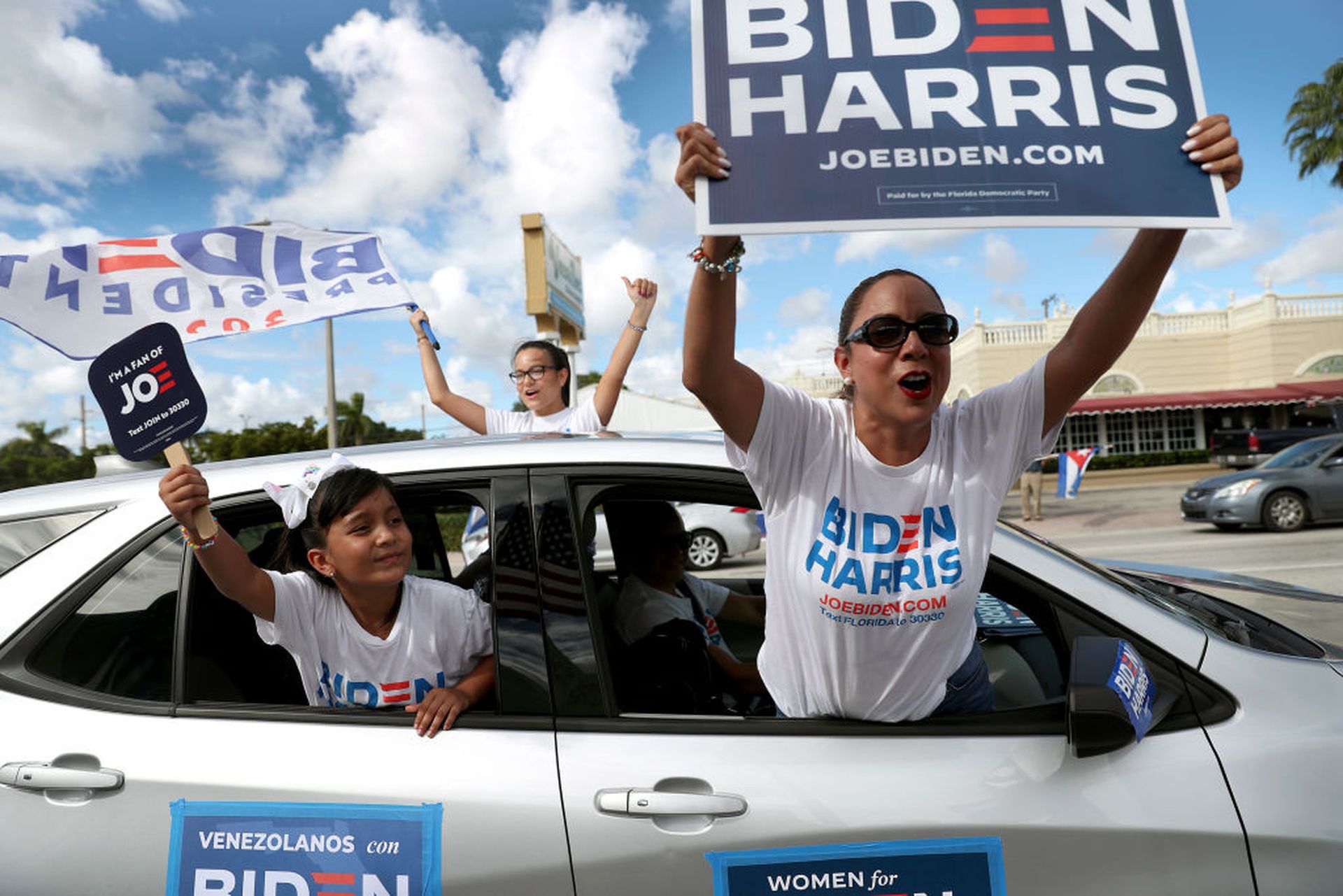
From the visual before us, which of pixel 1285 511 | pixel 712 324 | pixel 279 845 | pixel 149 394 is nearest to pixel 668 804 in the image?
pixel 279 845

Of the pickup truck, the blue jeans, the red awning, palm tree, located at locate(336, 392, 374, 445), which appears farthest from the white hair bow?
palm tree, located at locate(336, 392, 374, 445)

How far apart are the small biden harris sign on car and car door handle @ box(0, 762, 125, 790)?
0.65 metres

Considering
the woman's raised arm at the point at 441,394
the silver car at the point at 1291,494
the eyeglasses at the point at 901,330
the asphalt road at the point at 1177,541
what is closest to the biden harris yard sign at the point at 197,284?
the woman's raised arm at the point at 441,394

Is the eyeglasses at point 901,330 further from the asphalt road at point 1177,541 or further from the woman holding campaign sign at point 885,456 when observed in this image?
the asphalt road at point 1177,541

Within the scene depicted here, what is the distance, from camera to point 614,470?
1.98 metres

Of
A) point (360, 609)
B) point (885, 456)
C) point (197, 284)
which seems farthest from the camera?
point (197, 284)

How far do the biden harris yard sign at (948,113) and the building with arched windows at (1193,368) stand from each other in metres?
28.5

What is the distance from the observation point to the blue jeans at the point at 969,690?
1.82 metres

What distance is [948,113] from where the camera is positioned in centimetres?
156

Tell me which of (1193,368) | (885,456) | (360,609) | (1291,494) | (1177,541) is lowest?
(360,609)

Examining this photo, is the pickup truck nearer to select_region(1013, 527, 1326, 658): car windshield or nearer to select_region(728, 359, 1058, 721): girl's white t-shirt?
select_region(1013, 527, 1326, 658): car windshield

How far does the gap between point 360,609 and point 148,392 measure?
2.26 feet

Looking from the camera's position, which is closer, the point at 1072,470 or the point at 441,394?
the point at 441,394

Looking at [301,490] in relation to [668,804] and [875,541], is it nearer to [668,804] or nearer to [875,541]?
[668,804]
